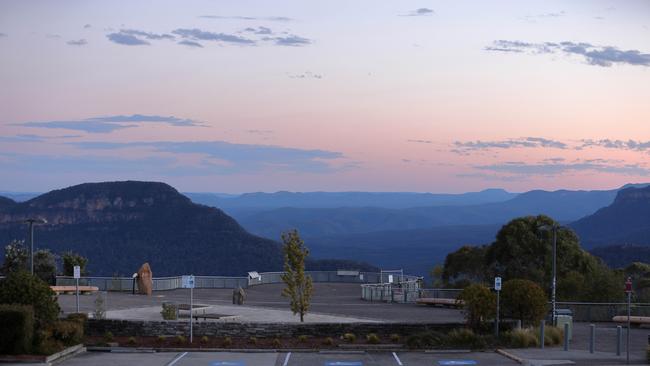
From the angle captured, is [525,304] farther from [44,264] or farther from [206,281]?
[44,264]

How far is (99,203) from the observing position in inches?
6403

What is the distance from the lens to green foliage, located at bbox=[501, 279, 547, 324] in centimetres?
3947

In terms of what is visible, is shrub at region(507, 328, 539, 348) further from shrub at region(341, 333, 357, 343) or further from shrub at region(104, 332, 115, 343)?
shrub at region(104, 332, 115, 343)

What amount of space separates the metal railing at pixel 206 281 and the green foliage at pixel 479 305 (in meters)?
27.5

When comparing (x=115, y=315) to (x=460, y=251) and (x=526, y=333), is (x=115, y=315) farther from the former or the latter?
(x=460, y=251)

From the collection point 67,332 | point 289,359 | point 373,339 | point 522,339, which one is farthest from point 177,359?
point 522,339

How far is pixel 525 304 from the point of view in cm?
3947

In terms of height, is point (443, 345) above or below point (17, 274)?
below

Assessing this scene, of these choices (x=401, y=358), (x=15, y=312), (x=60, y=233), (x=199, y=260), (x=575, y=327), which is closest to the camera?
(x=15, y=312)

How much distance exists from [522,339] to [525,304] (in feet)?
7.56

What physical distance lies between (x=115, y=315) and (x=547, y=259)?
3336 cm

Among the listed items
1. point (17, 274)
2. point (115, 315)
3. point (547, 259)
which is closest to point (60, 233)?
point (547, 259)

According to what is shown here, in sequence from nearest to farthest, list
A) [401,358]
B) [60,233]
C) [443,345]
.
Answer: [401,358] < [443,345] < [60,233]

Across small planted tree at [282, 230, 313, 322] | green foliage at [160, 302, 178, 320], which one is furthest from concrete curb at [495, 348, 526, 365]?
green foliage at [160, 302, 178, 320]
